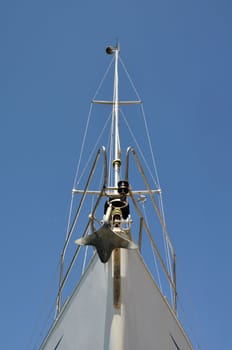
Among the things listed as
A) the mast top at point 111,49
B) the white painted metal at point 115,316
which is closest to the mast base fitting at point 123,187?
the white painted metal at point 115,316

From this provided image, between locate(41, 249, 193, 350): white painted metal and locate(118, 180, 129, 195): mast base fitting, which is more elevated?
locate(118, 180, 129, 195): mast base fitting

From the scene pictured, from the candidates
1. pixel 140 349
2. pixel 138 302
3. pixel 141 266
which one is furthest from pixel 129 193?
pixel 140 349

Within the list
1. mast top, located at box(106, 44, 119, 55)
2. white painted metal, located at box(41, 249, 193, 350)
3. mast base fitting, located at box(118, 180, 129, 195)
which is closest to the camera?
white painted metal, located at box(41, 249, 193, 350)

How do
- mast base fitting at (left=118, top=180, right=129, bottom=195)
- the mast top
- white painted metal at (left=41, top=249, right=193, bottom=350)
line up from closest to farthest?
white painted metal at (left=41, top=249, right=193, bottom=350) → mast base fitting at (left=118, top=180, right=129, bottom=195) → the mast top

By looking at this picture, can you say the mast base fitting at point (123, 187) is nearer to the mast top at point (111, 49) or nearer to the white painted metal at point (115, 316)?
the white painted metal at point (115, 316)

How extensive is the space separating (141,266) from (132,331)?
747 mm

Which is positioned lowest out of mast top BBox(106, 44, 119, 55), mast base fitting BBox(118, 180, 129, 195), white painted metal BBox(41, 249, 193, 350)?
white painted metal BBox(41, 249, 193, 350)

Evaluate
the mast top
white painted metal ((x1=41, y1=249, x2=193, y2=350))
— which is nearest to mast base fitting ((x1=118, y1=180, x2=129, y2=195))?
white painted metal ((x1=41, y1=249, x2=193, y2=350))

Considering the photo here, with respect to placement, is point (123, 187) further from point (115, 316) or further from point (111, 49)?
point (111, 49)

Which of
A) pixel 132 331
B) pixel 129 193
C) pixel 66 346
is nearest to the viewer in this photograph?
pixel 132 331

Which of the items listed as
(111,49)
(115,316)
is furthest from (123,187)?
(111,49)

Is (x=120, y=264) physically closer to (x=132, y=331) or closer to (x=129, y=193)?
(x=132, y=331)

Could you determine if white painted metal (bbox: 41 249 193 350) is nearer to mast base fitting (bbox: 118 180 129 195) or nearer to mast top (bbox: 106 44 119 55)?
mast base fitting (bbox: 118 180 129 195)

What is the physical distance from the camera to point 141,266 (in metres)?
5.54
